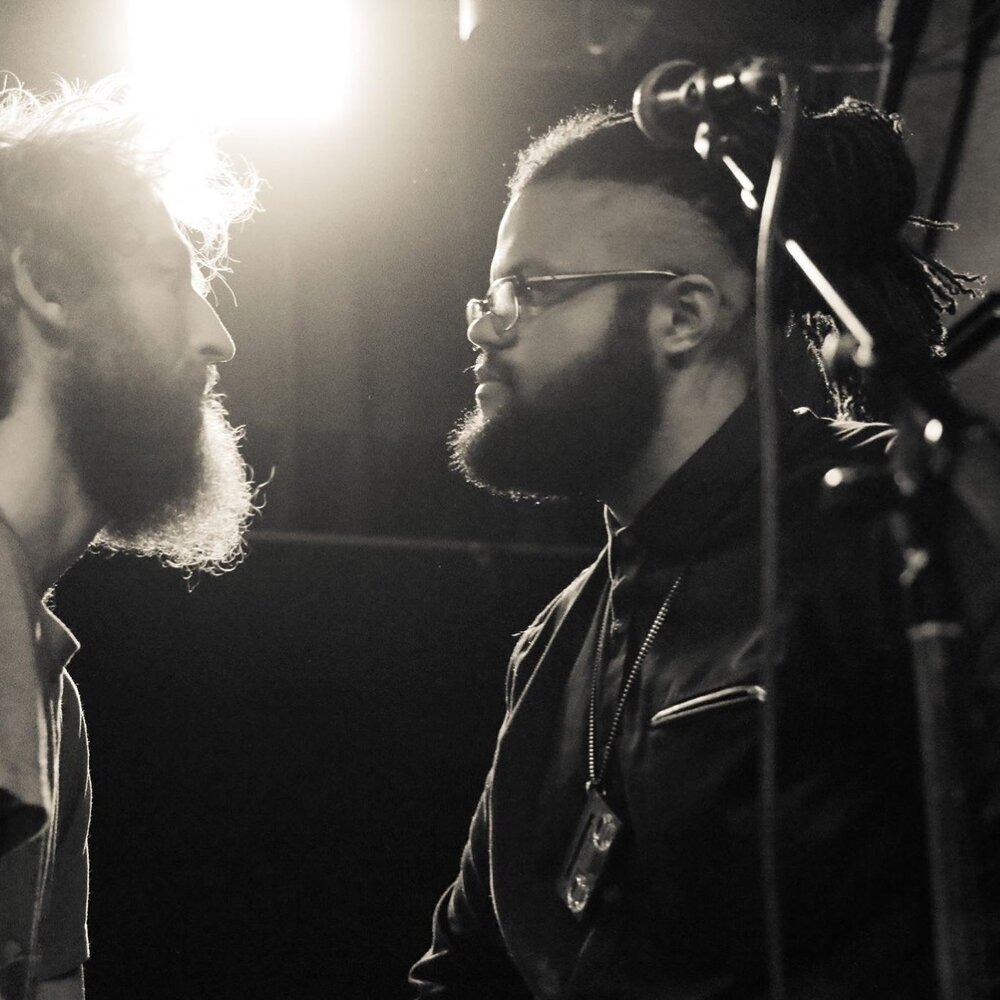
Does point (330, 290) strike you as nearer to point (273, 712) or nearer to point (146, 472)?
point (273, 712)

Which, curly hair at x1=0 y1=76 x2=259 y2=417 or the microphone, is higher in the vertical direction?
curly hair at x1=0 y1=76 x2=259 y2=417

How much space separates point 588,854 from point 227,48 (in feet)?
8.19

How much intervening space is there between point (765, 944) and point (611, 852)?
0.90 ft

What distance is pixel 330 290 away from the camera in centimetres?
436

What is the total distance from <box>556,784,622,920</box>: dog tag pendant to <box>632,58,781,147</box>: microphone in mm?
1003

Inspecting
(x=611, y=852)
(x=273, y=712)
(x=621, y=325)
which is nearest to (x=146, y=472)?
(x=621, y=325)

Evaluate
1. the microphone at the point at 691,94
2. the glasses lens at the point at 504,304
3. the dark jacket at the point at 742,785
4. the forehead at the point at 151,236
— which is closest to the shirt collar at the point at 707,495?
the dark jacket at the point at 742,785

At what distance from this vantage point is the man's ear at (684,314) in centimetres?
212

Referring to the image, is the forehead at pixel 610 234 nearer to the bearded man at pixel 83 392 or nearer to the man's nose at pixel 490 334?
the man's nose at pixel 490 334

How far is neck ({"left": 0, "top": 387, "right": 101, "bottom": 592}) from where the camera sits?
2.06 m

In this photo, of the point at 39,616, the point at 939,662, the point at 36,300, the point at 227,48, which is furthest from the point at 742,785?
the point at 227,48

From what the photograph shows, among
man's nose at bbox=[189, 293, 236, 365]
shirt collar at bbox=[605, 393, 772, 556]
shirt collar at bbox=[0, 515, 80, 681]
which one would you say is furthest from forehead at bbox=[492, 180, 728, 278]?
shirt collar at bbox=[0, 515, 80, 681]

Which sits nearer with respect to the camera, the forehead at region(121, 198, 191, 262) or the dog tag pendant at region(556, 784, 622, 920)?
the dog tag pendant at region(556, 784, 622, 920)

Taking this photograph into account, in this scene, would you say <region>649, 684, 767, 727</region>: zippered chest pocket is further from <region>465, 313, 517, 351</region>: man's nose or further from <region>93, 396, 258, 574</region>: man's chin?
<region>93, 396, 258, 574</region>: man's chin
